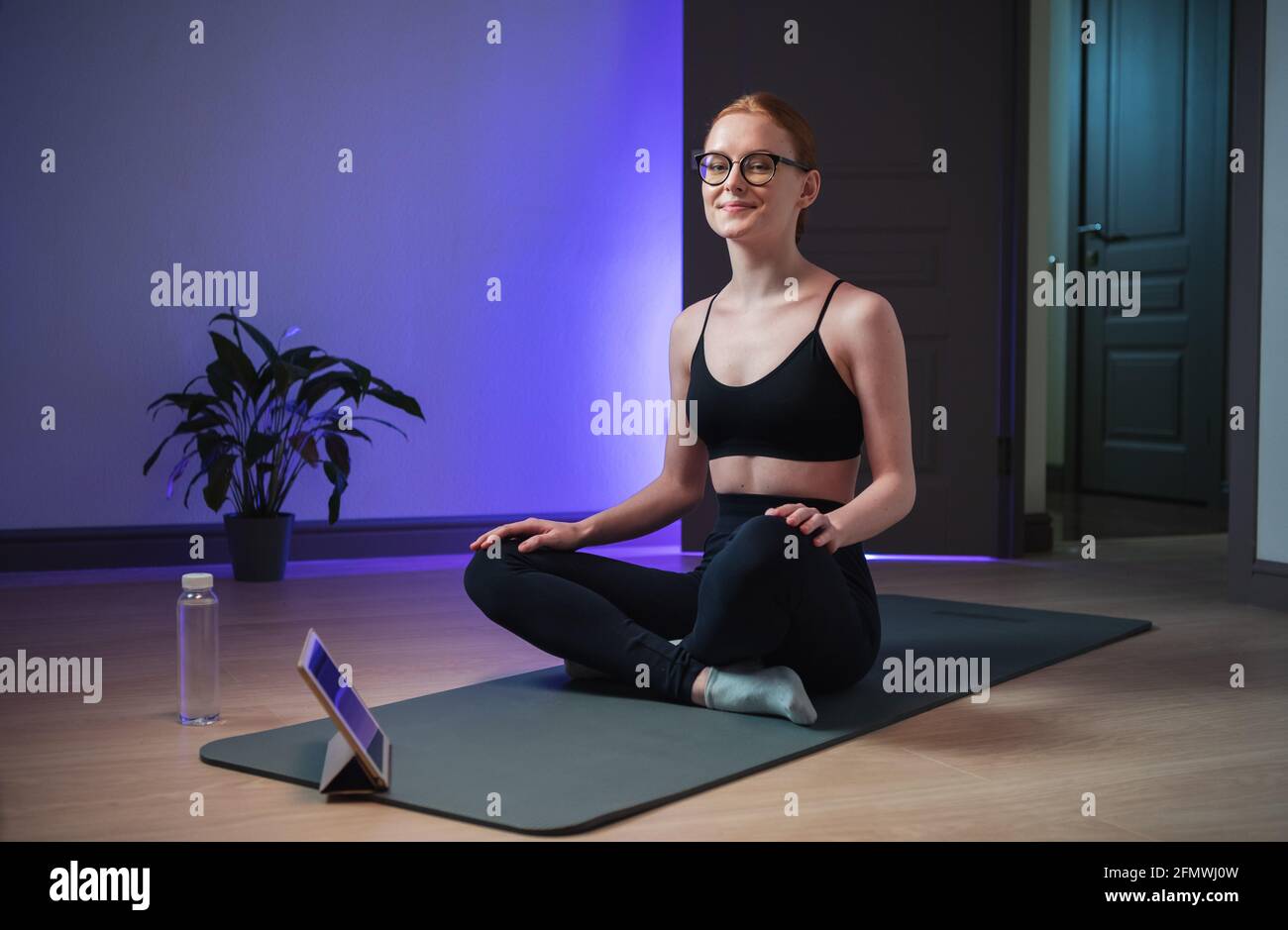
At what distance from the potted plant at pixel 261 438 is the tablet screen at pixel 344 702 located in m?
1.84

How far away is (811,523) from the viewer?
1854mm

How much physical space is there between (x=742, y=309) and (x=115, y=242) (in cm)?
227

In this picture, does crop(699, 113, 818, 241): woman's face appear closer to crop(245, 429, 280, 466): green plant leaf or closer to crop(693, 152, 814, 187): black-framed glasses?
crop(693, 152, 814, 187): black-framed glasses

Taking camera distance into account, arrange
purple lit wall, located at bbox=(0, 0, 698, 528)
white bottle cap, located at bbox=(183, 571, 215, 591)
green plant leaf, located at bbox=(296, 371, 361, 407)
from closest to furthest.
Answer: white bottle cap, located at bbox=(183, 571, 215, 591)
green plant leaf, located at bbox=(296, 371, 361, 407)
purple lit wall, located at bbox=(0, 0, 698, 528)

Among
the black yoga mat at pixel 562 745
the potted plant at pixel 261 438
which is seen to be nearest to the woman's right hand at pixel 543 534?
the black yoga mat at pixel 562 745

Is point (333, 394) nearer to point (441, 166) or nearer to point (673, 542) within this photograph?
point (441, 166)

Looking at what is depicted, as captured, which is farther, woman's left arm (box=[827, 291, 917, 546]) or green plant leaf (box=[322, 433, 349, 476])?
green plant leaf (box=[322, 433, 349, 476])

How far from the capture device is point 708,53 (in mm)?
4074

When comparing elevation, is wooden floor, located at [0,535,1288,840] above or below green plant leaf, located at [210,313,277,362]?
below

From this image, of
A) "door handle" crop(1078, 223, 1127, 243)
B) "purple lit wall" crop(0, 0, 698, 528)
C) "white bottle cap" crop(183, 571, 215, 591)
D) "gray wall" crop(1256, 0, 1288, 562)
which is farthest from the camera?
"door handle" crop(1078, 223, 1127, 243)

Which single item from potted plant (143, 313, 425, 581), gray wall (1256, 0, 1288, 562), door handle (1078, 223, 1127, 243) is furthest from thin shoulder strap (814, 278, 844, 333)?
door handle (1078, 223, 1127, 243)

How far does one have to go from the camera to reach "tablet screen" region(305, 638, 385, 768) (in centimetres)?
162

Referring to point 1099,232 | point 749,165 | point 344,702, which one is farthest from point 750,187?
point 1099,232

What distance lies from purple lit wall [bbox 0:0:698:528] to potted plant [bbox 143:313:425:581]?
266 millimetres
